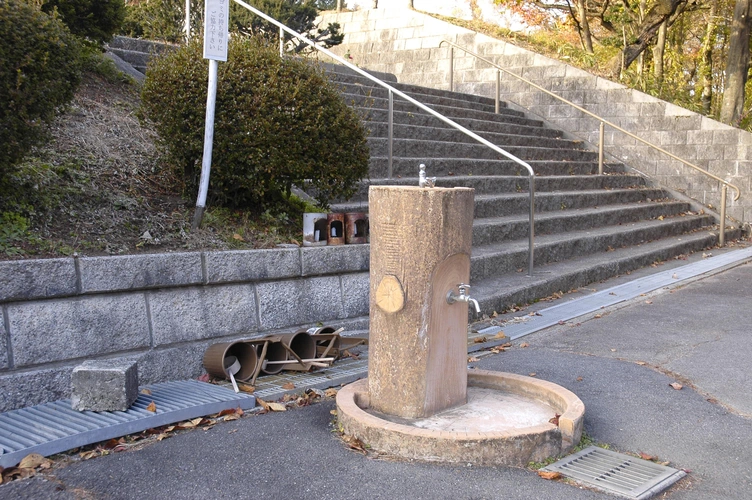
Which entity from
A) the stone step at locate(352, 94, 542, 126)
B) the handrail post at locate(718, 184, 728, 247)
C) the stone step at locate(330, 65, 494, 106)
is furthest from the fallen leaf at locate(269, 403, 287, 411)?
the handrail post at locate(718, 184, 728, 247)

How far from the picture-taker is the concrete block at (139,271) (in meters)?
4.47

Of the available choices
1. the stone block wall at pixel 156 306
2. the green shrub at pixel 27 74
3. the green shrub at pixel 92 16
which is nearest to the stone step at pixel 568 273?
the stone block wall at pixel 156 306

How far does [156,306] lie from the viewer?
4805 mm

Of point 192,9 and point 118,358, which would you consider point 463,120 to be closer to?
point 192,9

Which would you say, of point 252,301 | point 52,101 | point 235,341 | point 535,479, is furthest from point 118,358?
point 535,479

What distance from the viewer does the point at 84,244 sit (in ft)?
16.2

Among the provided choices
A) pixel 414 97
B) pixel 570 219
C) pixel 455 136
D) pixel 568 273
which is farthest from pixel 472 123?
pixel 568 273

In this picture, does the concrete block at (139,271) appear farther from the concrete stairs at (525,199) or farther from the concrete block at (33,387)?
the concrete stairs at (525,199)

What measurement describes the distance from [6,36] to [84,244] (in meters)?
1.41

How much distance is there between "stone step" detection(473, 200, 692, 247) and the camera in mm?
8731

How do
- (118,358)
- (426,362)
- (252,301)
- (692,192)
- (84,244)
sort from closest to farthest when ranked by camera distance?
(426,362), (118,358), (84,244), (252,301), (692,192)

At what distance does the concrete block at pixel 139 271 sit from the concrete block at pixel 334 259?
3.09 feet

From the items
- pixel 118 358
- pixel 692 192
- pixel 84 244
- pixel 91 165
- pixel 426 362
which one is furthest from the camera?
pixel 692 192

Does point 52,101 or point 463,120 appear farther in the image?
point 463,120
